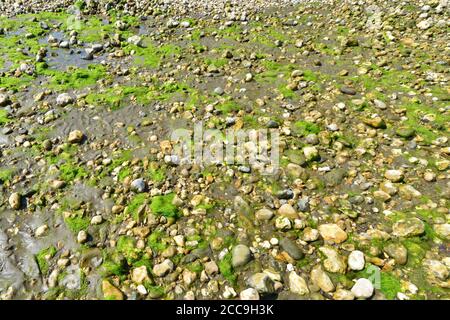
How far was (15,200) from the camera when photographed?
5609 mm

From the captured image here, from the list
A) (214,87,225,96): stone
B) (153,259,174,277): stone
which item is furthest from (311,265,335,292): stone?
(214,87,225,96): stone

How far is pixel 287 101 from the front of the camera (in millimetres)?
7840

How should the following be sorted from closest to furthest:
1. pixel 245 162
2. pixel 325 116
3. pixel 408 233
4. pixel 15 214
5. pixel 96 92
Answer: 1. pixel 408 233
2. pixel 15 214
3. pixel 245 162
4. pixel 325 116
5. pixel 96 92

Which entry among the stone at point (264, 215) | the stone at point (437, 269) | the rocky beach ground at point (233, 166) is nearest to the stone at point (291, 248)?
Answer: the rocky beach ground at point (233, 166)

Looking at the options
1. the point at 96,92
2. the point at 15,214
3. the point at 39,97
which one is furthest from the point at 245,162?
the point at 39,97

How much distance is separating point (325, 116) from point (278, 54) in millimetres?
3639

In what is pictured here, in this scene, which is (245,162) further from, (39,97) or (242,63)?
(39,97)

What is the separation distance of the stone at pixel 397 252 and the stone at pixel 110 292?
372cm

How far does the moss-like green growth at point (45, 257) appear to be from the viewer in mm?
4722

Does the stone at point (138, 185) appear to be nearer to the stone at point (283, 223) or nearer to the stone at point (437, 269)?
the stone at point (283, 223)

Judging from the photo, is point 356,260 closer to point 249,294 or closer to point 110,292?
point 249,294

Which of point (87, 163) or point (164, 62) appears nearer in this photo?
point (87, 163)

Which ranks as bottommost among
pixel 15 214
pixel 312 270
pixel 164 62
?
pixel 312 270

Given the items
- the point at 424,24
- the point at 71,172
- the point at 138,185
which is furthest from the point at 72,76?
the point at 424,24
